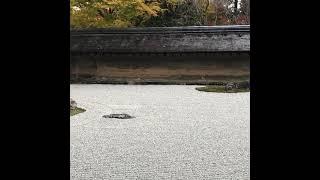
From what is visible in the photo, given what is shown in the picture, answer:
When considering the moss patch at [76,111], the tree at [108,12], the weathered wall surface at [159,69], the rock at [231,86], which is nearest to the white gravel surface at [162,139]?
the moss patch at [76,111]

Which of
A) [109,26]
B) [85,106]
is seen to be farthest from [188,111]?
[109,26]

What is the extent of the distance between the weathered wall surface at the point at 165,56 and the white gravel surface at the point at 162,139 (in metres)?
6.18

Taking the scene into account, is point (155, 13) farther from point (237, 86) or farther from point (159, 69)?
point (237, 86)

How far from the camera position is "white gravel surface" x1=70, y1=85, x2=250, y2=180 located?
5586 mm

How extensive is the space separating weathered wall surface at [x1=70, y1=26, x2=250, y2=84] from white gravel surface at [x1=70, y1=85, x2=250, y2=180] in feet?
20.3

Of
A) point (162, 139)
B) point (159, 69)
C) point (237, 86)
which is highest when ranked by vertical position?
point (159, 69)

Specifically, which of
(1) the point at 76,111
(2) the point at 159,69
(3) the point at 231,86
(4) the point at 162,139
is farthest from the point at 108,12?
(4) the point at 162,139

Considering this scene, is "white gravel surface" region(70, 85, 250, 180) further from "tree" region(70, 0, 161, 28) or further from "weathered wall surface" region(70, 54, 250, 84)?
"tree" region(70, 0, 161, 28)

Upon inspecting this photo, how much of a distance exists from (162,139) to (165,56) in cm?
1375

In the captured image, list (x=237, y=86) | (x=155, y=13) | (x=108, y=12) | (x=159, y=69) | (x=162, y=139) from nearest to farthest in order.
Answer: (x=162, y=139) < (x=237, y=86) < (x=159, y=69) < (x=155, y=13) < (x=108, y=12)

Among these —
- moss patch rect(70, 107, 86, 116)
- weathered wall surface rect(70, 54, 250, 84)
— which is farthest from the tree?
moss patch rect(70, 107, 86, 116)

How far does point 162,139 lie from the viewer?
793 centimetres
